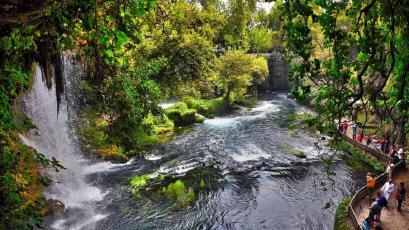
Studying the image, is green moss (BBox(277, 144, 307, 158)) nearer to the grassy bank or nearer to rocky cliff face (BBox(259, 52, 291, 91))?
the grassy bank

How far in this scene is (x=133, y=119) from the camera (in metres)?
11.6

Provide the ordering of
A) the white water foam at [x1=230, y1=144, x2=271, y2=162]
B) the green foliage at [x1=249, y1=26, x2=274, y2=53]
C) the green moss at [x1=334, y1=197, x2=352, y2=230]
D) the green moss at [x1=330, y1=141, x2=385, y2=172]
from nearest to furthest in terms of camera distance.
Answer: the green moss at [x1=334, y1=197, x2=352, y2=230], the green moss at [x1=330, y1=141, x2=385, y2=172], the white water foam at [x1=230, y1=144, x2=271, y2=162], the green foliage at [x1=249, y1=26, x2=274, y2=53]

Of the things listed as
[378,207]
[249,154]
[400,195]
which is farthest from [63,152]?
[400,195]

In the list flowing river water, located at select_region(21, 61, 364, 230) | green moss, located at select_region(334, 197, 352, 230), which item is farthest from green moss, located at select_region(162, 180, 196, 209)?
green moss, located at select_region(334, 197, 352, 230)

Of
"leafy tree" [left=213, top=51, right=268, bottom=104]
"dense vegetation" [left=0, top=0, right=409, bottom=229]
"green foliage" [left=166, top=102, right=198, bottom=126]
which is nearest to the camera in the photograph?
"dense vegetation" [left=0, top=0, right=409, bottom=229]

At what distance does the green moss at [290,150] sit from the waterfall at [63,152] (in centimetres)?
1456

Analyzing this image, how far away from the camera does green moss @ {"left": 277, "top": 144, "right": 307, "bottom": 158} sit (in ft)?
86.3

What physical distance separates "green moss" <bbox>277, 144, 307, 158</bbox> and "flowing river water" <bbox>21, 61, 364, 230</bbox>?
0.09 meters

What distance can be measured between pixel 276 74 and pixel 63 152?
51303 mm

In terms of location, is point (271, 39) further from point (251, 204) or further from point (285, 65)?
point (251, 204)

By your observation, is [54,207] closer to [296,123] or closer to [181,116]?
[181,116]

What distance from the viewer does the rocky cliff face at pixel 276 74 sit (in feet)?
214

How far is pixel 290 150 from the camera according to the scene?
91.4 feet

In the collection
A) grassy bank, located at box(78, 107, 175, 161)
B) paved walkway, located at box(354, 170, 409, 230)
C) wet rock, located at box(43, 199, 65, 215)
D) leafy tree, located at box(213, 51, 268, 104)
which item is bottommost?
paved walkway, located at box(354, 170, 409, 230)
